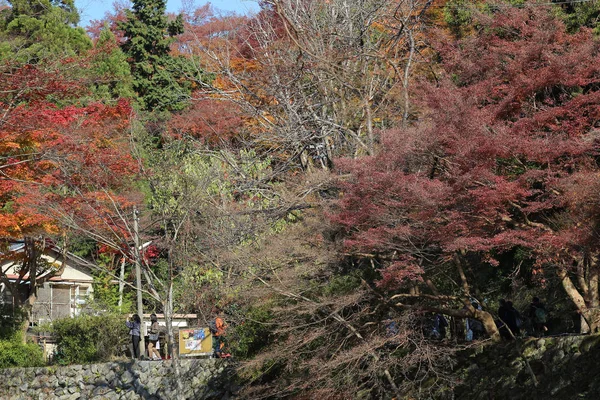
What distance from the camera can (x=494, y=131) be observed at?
38.5 ft

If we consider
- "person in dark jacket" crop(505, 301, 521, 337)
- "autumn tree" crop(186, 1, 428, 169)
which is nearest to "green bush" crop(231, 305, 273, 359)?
"autumn tree" crop(186, 1, 428, 169)

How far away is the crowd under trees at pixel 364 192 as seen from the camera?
11.7 m

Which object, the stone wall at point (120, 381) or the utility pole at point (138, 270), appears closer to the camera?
the utility pole at point (138, 270)

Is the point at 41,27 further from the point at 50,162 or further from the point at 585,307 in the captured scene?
the point at 585,307

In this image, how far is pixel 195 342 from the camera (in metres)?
19.3

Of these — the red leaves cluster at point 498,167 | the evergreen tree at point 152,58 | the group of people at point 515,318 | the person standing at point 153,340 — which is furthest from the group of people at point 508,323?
the evergreen tree at point 152,58

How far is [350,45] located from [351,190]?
4692 mm

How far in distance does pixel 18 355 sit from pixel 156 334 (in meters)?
4.25

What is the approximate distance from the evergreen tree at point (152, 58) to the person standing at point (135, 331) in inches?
502

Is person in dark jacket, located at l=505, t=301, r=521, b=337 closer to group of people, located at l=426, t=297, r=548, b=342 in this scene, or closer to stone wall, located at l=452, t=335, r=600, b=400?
group of people, located at l=426, t=297, r=548, b=342

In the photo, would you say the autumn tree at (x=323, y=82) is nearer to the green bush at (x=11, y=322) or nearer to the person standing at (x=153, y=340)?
the person standing at (x=153, y=340)

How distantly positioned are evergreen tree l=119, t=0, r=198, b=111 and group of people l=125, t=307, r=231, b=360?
1228 centimetres

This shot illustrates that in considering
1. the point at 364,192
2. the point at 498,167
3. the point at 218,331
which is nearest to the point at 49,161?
the point at 218,331

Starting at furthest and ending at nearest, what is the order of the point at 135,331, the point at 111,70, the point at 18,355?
the point at 111,70 < the point at 18,355 < the point at 135,331
